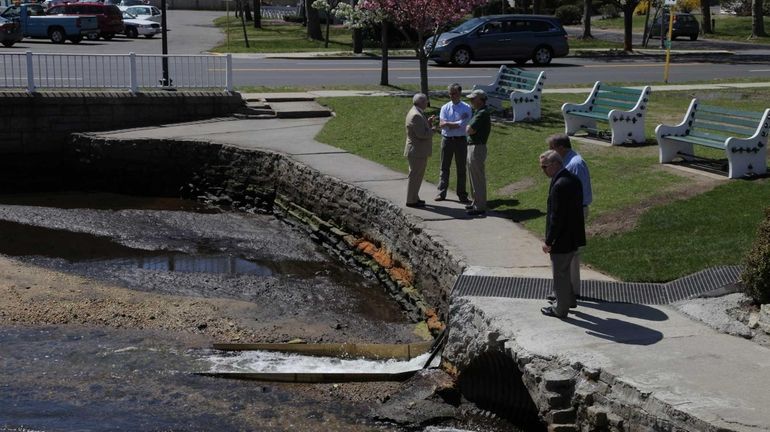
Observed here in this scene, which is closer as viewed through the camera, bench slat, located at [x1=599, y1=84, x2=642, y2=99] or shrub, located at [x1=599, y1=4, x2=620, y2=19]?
bench slat, located at [x1=599, y1=84, x2=642, y2=99]

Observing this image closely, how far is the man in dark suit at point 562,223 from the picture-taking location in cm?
940

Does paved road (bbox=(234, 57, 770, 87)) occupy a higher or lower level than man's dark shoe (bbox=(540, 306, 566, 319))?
higher

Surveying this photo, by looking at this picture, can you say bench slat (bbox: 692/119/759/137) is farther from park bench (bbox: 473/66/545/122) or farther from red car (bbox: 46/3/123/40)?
red car (bbox: 46/3/123/40)

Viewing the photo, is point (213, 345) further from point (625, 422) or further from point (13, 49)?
point (13, 49)

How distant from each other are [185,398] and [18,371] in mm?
1991

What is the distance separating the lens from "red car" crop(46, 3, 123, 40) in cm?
4444

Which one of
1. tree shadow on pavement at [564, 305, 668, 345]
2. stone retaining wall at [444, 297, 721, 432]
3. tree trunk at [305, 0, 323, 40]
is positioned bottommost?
stone retaining wall at [444, 297, 721, 432]

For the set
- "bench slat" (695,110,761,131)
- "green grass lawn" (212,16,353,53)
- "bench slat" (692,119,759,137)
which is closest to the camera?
"bench slat" (692,119,759,137)

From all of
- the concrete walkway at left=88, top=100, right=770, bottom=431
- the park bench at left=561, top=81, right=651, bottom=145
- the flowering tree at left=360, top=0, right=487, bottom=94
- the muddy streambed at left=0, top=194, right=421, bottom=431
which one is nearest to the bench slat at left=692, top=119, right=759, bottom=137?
the park bench at left=561, top=81, right=651, bottom=145

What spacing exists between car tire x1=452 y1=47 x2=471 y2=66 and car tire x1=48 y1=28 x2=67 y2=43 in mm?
17547

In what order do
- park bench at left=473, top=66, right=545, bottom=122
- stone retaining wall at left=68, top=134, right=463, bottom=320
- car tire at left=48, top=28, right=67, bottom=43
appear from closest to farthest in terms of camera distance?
stone retaining wall at left=68, top=134, right=463, bottom=320 → park bench at left=473, top=66, right=545, bottom=122 → car tire at left=48, top=28, right=67, bottom=43

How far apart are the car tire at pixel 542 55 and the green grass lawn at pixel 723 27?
52.0ft

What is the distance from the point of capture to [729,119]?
52.0 feet

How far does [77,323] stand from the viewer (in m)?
12.4
